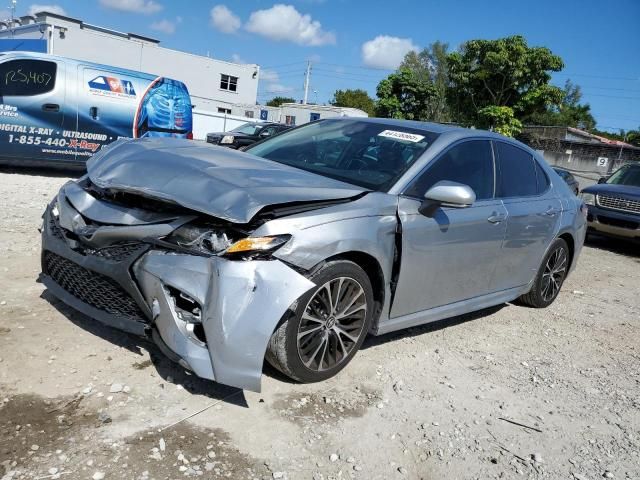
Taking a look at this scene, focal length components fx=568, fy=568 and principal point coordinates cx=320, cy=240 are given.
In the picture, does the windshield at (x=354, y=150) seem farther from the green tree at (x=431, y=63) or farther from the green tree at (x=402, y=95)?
the green tree at (x=431, y=63)

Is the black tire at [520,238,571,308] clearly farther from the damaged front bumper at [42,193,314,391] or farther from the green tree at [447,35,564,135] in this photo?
the green tree at [447,35,564,135]

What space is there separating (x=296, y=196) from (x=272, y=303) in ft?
1.99

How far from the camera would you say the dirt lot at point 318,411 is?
8.41ft

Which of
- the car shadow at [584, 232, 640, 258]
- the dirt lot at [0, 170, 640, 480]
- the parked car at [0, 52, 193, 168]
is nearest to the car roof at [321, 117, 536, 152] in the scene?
the dirt lot at [0, 170, 640, 480]

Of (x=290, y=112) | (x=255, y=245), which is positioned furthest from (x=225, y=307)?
(x=290, y=112)

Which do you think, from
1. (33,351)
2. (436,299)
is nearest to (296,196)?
(436,299)

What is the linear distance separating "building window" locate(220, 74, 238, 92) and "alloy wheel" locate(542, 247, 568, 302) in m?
46.4

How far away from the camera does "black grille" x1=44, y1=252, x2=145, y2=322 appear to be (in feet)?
9.82

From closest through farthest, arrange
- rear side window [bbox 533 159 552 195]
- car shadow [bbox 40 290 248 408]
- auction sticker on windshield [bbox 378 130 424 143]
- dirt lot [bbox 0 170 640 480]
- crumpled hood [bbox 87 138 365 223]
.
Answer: dirt lot [bbox 0 170 640 480], crumpled hood [bbox 87 138 365 223], car shadow [bbox 40 290 248 408], auction sticker on windshield [bbox 378 130 424 143], rear side window [bbox 533 159 552 195]

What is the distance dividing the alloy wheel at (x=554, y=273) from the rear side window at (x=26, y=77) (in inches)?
320

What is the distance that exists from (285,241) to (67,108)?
26.3 feet

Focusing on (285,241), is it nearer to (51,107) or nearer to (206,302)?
(206,302)

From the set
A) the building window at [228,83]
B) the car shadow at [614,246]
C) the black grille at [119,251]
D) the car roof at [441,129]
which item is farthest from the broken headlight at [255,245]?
the building window at [228,83]

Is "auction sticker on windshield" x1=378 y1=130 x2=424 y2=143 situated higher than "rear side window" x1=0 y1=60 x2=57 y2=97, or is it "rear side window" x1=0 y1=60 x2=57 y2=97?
"rear side window" x1=0 y1=60 x2=57 y2=97
